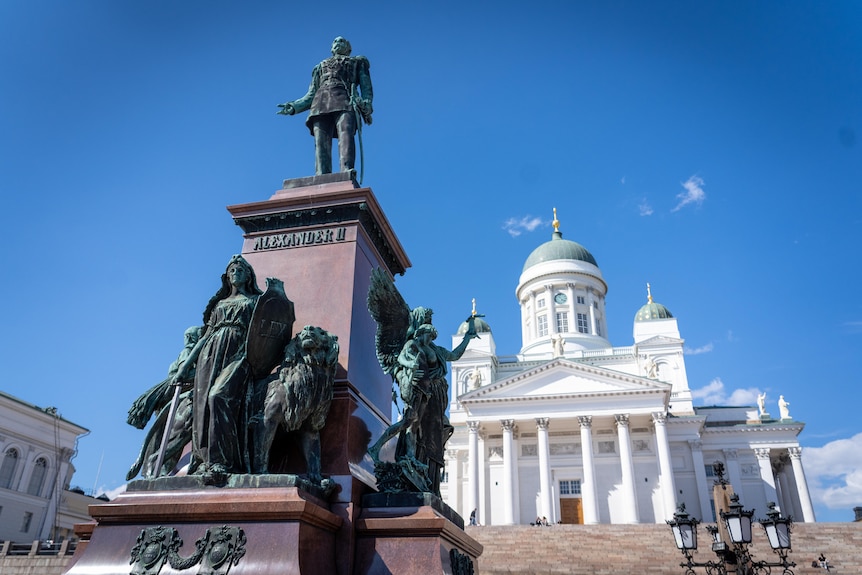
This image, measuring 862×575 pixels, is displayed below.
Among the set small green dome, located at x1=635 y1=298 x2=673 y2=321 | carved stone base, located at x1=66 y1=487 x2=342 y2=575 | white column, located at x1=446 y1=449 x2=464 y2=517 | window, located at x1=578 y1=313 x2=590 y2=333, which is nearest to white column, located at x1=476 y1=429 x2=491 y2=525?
white column, located at x1=446 y1=449 x2=464 y2=517

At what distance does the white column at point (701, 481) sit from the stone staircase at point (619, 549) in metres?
16.3

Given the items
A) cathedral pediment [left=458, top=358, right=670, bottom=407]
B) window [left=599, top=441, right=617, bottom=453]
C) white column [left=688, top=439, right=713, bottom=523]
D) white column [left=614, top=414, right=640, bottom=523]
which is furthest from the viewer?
window [left=599, top=441, right=617, bottom=453]

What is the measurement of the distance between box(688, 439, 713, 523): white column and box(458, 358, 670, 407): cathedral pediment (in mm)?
7462

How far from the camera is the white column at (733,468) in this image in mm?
51219

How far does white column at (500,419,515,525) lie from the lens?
4597cm

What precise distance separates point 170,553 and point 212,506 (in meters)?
0.33

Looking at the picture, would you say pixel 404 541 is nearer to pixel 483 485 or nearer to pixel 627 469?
pixel 627 469

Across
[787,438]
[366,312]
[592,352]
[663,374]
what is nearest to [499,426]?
[592,352]

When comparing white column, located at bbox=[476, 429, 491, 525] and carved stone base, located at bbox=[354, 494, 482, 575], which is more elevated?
white column, located at bbox=[476, 429, 491, 525]

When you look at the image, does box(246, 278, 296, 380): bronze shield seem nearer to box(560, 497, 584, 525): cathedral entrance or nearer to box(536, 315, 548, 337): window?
box(560, 497, 584, 525): cathedral entrance

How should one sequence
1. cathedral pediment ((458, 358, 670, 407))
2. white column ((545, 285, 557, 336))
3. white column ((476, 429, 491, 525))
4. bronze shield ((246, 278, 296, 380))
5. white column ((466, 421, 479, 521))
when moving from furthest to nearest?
white column ((545, 285, 557, 336)) → white column ((476, 429, 491, 525)) → white column ((466, 421, 479, 521)) → cathedral pediment ((458, 358, 670, 407)) → bronze shield ((246, 278, 296, 380))

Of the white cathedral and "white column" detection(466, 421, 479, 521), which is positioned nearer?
the white cathedral

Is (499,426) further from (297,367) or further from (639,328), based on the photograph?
(297,367)

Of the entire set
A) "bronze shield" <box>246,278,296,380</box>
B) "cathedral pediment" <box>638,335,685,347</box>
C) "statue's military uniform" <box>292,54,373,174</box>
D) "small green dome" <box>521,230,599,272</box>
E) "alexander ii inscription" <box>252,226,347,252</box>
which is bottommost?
"bronze shield" <box>246,278,296,380</box>
